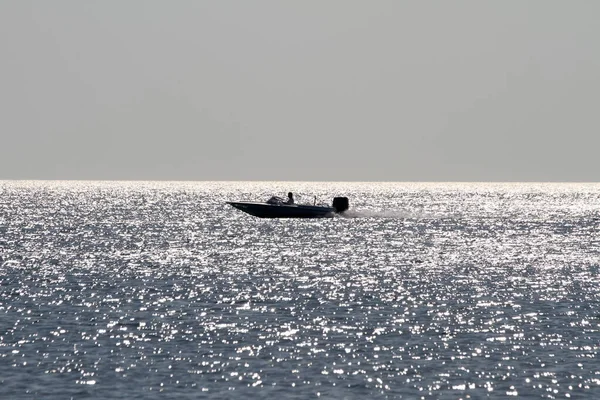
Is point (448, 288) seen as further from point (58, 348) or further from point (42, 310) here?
point (58, 348)

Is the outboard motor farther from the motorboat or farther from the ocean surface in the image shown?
the ocean surface

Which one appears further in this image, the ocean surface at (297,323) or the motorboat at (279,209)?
the motorboat at (279,209)

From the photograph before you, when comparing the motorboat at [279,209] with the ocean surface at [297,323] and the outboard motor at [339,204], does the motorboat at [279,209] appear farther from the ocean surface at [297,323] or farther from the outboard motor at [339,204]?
the ocean surface at [297,323]

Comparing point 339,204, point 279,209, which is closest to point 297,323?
point 279,209

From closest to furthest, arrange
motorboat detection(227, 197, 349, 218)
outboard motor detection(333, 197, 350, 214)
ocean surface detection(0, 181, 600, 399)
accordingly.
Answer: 1. ocean surface detection(0, 181, 600, 399)
2. motorboat detection(227, 197, 349, 218)
3. outboard motor detection(333, 197, 350, 214)

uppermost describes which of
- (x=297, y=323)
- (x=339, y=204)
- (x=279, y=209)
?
(x=339, y=204)

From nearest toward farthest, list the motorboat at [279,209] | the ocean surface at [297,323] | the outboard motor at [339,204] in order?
the ocean surface at [297,323] < the motorboat at [279,209] < the outboard motor at [339,204]

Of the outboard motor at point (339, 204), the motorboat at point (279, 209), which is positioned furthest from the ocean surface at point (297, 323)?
the outboard motor at point (339, 204)

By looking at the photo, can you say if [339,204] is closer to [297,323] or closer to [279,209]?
[279,209]

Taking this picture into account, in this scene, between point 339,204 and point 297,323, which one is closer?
point 297,323

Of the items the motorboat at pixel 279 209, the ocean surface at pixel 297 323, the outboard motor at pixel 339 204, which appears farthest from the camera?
the outboard motor at pixel 339 204

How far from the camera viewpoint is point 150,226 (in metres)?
138

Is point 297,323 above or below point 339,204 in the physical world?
below

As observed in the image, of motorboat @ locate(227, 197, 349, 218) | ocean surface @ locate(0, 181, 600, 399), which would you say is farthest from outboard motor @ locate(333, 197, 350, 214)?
ocean surface @ locate(0, 181, 600, 399)
